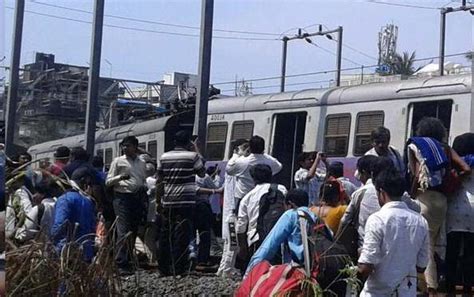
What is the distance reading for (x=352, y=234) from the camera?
7293 millimetres

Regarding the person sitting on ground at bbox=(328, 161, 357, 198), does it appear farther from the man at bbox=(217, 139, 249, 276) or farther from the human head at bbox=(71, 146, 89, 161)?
the human head at bbox=(71, 146, 89, 161)

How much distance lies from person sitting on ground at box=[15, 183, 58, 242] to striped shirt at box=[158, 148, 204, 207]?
8.23 ft

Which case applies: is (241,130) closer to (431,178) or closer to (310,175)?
(310,175)

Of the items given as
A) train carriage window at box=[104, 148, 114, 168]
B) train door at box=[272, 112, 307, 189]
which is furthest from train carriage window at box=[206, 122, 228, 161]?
train carriage window at box=[104, 148, 114, 168]

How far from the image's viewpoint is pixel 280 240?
6.79 meters

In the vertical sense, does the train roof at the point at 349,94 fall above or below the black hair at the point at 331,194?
above

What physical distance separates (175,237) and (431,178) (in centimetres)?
347

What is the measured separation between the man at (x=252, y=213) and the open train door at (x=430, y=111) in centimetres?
466

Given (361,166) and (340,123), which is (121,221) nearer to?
(361,166)

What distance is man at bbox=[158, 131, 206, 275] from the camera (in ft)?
31.6

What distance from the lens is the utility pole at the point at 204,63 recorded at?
14.5m

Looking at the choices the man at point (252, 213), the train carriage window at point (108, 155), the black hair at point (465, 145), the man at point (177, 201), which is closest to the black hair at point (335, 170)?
the man at point (252, 213)

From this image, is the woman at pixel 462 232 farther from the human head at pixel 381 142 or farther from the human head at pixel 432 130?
the human head at pixel 381 142

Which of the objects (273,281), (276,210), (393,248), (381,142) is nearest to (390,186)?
(393,248)
